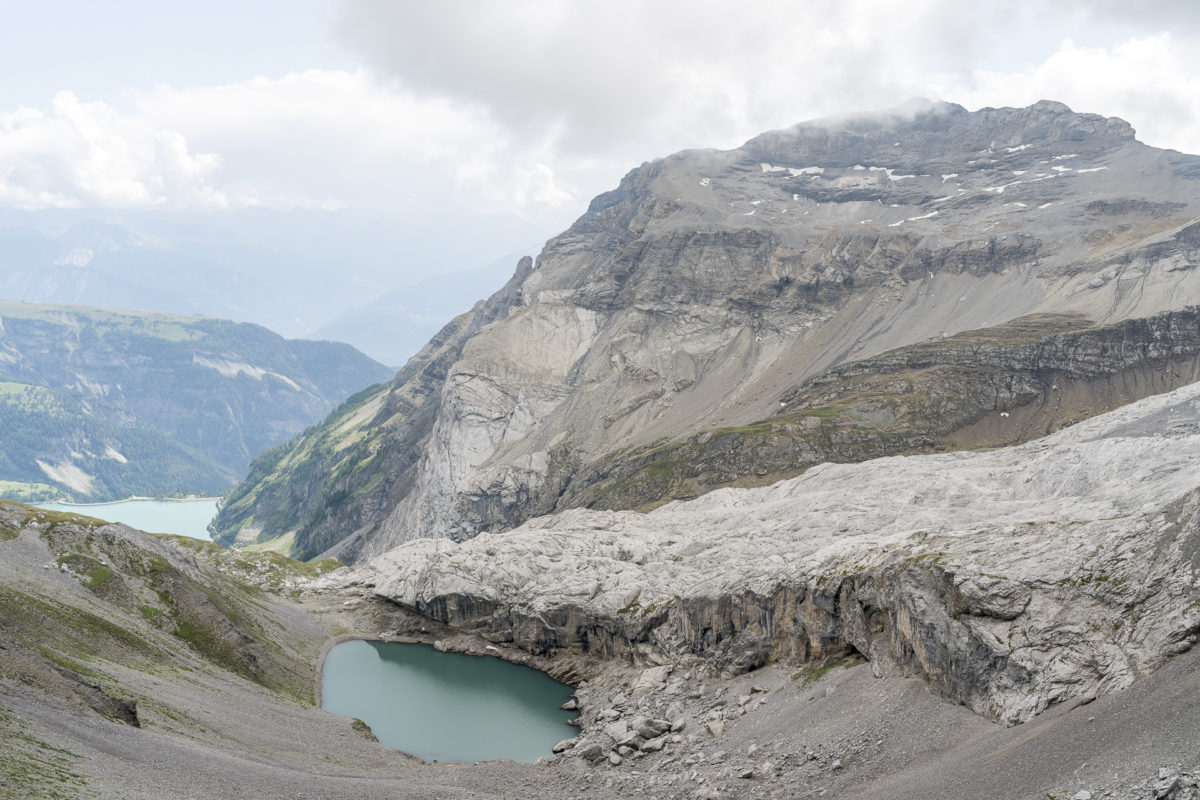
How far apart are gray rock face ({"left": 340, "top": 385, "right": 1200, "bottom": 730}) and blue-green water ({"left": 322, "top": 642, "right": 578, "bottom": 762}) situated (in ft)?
24.3

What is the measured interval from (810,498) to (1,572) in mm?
94498

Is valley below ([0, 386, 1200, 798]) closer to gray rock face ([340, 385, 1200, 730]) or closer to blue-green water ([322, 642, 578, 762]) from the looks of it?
gray rock face ([340, 385, 1200, 730])

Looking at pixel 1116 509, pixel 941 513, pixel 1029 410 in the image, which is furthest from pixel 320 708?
pixel 1029 410

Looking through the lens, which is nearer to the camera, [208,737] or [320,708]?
[208,737]

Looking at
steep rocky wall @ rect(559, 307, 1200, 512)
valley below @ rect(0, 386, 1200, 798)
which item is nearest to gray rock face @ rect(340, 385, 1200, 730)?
valley below @ rect(0, 386, 1200, 798)

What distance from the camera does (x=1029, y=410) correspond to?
196 metres

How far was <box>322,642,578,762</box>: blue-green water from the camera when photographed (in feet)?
284

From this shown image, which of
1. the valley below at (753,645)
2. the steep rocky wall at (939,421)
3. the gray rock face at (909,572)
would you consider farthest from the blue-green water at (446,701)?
the steep rocky wall at (939,421)

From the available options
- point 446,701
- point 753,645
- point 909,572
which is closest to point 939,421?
point 753,645

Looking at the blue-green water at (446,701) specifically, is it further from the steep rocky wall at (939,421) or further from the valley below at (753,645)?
the steep rocky wall at (939,421)

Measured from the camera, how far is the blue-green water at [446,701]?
86.6 metres

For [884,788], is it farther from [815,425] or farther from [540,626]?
[815,425]

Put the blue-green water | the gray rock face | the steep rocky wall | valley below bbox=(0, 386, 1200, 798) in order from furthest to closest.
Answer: the steep rocky wall → the blue-green water → the gray rock face → valley below bbox=(0, 386, 1200, 798)

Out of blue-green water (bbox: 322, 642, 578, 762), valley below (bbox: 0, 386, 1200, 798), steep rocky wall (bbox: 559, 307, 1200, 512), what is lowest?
blue-green water (bbox: 322, 642, 578, 762)
